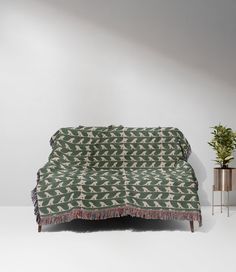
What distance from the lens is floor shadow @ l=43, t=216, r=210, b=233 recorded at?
410 centimetres

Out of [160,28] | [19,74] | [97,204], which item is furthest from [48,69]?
[97,204]

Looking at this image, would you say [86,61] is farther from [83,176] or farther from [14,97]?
[83,176]

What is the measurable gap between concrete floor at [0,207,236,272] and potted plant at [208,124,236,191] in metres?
0.34

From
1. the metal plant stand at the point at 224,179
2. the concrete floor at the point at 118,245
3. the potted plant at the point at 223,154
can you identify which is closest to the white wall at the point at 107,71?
the potted plant at the point at 223,154

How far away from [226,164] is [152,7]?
1932 mm

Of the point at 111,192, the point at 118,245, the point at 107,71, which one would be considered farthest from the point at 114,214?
the point at 107,71

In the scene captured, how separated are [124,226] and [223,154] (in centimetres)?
132

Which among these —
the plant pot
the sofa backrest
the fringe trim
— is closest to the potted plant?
the plant pot

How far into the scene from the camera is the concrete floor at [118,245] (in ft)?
9.78

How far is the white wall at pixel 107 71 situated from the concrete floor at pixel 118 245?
3.17 feet

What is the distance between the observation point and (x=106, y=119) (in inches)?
205

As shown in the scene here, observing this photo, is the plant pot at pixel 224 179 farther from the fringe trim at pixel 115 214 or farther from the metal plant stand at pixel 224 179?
the fringe trim at pixel 115 214

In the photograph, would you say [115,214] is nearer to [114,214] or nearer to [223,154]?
[114,214]

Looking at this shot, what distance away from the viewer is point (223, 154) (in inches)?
187
